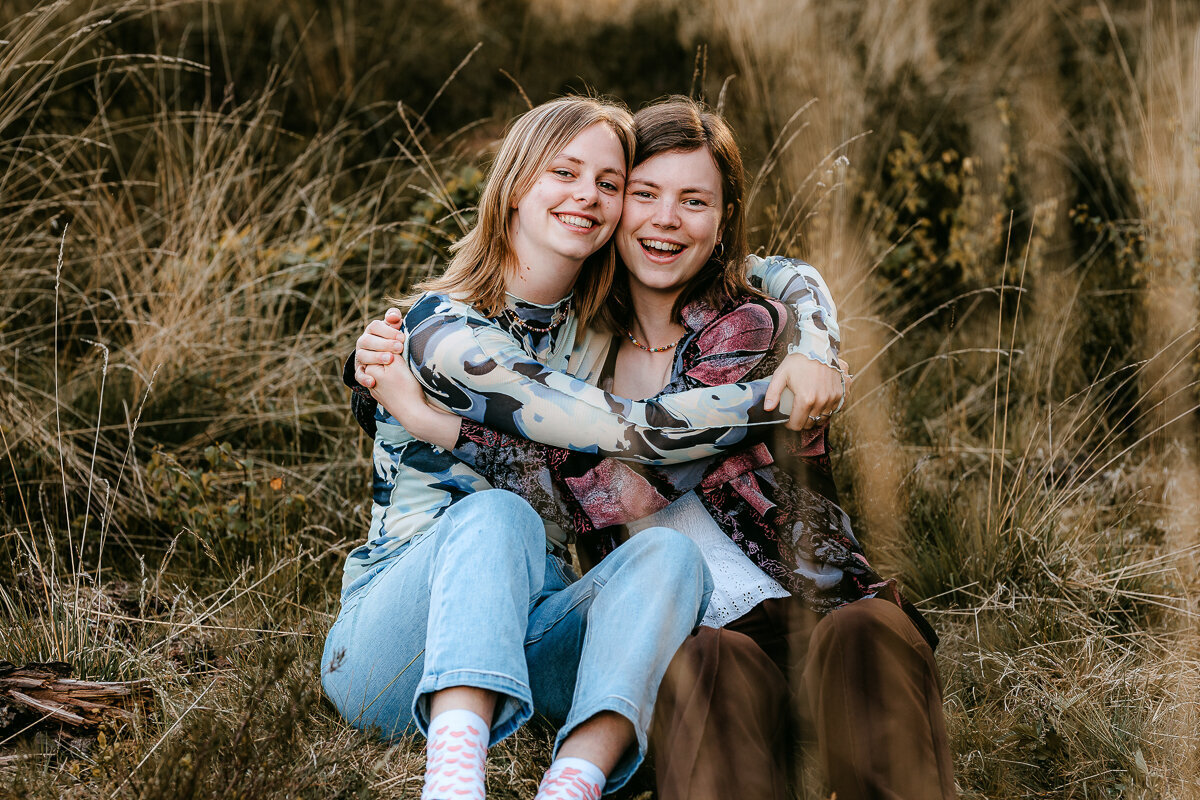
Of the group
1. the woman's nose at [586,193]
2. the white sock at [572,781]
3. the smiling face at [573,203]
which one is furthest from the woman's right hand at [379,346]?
the white sock at [572,781]

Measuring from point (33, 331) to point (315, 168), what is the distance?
1.27 metres

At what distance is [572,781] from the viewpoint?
1543 mm

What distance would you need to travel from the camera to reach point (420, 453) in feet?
6.57

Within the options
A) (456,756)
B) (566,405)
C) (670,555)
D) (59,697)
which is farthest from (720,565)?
(59,697)

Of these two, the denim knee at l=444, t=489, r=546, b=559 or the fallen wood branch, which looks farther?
the fallen wood branch

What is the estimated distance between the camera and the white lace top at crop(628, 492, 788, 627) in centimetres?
191

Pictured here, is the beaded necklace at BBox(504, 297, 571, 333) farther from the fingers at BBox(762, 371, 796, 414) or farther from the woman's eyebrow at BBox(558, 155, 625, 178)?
the fingers at BBox(762, 371, 796, 414)

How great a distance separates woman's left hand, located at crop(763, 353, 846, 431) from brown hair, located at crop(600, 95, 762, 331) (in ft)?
0.92

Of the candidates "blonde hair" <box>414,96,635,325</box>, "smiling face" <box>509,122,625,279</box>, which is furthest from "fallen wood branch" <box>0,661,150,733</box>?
"smiling face" <box>509,122,625,279</box>

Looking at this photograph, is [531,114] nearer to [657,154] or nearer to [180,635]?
[657,154]

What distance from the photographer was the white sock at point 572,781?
1.53 meters

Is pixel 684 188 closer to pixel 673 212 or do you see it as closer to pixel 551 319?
pixel 673 212

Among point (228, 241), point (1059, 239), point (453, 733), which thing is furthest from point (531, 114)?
point (1059, 239)

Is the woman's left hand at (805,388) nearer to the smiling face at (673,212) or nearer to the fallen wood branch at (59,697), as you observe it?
the smiling face at (673,212)
